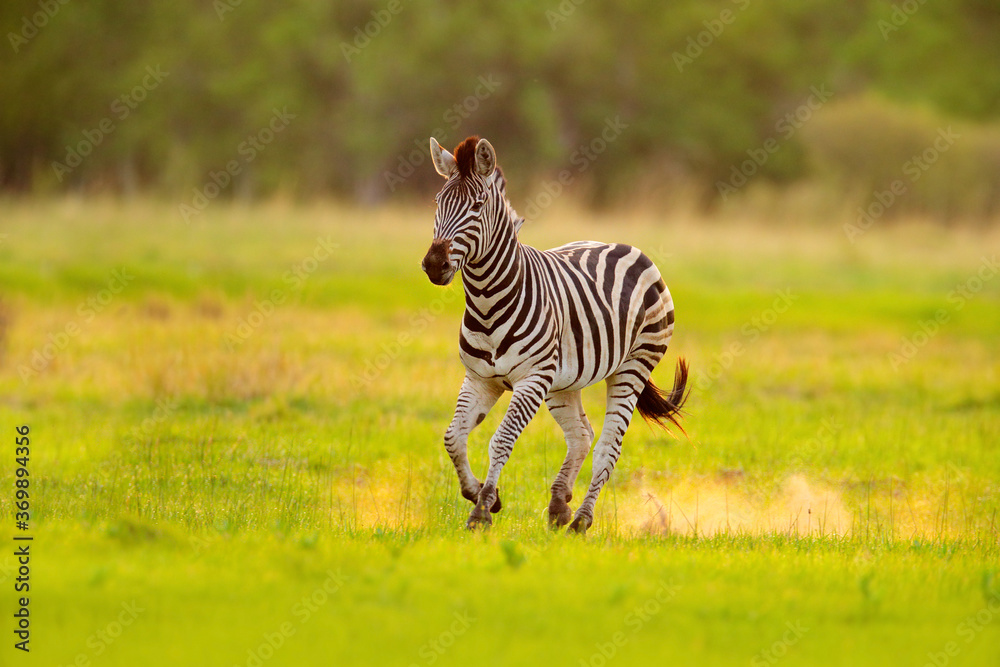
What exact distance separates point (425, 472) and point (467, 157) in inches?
138

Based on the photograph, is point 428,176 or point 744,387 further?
point 428,176

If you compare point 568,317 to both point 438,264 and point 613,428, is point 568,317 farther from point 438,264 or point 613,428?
point 438,264

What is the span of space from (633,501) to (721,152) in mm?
34271

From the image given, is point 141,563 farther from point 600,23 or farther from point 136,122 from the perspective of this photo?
point 600,23

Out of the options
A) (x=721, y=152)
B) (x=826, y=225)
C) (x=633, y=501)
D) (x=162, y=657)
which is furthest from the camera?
(x=721, y=152)

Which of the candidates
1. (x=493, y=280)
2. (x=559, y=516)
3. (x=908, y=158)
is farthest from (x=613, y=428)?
(x=908, y=158)

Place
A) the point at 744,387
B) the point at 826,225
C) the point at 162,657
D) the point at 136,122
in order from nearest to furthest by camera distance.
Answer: the point at 162,657
the point at 744,387
the point at 826,225
the point at 136,122

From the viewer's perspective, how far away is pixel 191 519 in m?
8.13

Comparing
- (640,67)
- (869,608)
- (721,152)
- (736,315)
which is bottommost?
(869,608)

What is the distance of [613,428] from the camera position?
342 inches

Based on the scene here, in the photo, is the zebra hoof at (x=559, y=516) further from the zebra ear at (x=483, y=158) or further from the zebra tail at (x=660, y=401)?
the zebra ear at (x=483, y=158)

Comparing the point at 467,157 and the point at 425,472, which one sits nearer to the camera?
the point at 467,157

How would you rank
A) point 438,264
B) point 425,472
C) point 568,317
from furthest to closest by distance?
1. point 425,472
2. point 568,317
3. point 438,264

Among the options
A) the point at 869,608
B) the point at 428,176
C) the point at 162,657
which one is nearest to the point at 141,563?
the point at 162,657
